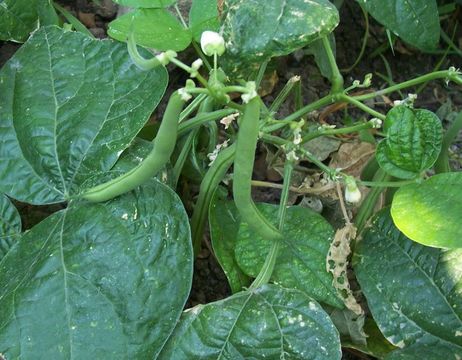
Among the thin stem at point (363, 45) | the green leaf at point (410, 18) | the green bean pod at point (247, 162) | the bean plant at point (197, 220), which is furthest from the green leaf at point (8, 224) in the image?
the thin stem at point (363, 45)

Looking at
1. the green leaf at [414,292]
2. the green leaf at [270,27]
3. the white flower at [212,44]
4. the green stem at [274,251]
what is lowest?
the green leaf at [414,292]

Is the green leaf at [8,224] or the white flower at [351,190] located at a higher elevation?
the white flower at [351,190]

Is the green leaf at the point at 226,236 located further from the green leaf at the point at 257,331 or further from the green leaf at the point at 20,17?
the green leaf at the point at 20,17

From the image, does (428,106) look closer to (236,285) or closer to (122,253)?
(236,285)

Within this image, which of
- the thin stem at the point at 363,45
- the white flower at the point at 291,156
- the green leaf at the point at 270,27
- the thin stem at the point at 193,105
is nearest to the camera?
the green leaf at the point at 270,27

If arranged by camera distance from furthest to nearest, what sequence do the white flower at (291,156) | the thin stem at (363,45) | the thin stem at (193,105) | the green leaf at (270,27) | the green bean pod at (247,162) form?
1. the thin stem at (363,45)
2. the thin stem at (193,105)
3. the white flower at (291,156)
4. the green leaf at (270,27)
5. the green bean pod at (247,162)

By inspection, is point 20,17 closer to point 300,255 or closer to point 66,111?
point 66,111

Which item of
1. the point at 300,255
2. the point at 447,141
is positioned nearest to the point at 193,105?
the point at 300,255
